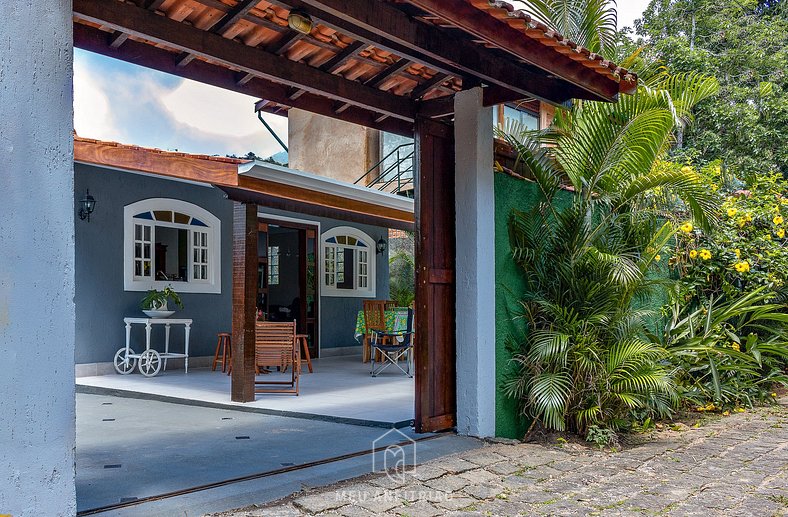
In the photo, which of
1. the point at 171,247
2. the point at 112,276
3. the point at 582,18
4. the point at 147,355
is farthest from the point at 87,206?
the point at 582,18

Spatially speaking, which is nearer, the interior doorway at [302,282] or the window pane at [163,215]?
the window pane at [163,215]

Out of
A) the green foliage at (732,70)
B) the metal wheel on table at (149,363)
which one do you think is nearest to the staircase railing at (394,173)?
the green foliage at (732,70)

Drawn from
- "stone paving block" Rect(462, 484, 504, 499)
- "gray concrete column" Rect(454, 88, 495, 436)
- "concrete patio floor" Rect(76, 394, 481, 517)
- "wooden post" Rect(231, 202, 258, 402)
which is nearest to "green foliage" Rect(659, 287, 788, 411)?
"gray concrete column" Rect(454, 88, 495, 436)

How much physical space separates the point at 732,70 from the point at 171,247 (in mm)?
11906

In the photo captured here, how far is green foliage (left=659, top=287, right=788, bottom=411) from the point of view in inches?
263

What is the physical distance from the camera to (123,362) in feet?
30.3

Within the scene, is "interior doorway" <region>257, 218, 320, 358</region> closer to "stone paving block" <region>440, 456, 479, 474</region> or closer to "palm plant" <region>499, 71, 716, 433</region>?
"palm plant" <region>499, 71, 716, 433</region>

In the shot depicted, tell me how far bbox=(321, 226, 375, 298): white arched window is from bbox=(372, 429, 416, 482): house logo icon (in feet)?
23.9

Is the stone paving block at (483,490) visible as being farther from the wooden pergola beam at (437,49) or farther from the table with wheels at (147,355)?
the table with wheels at (147,355)

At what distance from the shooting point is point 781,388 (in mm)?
8000

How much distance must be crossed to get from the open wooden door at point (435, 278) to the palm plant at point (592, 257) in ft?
1.67

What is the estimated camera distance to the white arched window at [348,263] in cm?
1254

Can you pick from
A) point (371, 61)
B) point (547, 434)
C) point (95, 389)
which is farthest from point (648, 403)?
point (95, 389)

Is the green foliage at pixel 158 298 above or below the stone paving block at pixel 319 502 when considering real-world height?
above
